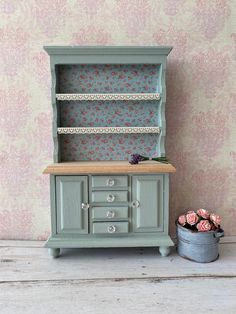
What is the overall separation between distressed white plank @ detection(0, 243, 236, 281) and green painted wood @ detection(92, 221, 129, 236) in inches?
8.2

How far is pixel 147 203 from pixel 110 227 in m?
0.32

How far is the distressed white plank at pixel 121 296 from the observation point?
1460 mm

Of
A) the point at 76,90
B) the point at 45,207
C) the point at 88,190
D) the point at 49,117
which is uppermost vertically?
the point at 76,90

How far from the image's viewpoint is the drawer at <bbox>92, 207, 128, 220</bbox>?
197 cm

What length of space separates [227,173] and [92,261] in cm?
134

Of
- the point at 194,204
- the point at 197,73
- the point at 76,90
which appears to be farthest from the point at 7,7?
the point at 194,204

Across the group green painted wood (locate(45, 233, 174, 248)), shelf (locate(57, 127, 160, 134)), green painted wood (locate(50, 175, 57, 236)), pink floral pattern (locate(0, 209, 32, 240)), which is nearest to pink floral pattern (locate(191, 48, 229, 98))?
shelf (locate(57, 127, 160, 134))

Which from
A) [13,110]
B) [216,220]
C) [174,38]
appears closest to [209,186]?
[216,220]

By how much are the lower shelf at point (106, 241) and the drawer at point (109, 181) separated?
0.38 metres

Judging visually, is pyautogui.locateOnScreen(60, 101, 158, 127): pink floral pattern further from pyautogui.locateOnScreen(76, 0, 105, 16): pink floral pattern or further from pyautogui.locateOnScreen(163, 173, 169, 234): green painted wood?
pyautogui.locateOnScreen(76, 0, 105, 16): pink floral pattern

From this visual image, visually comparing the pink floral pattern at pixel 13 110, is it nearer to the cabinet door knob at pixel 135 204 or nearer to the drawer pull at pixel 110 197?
the drawer pull at pixel 110 197

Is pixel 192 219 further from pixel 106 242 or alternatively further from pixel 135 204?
pixel 106 242

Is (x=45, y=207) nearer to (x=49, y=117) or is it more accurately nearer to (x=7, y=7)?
(x=49, y=117)

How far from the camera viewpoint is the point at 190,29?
225 centimetres
